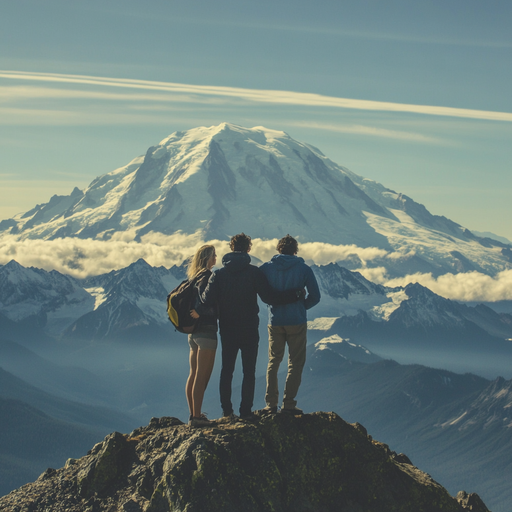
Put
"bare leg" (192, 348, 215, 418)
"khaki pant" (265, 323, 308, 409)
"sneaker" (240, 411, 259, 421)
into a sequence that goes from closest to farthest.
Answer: "sneaker" (240, 411, 259, 421), "bare leg" (192, 348, 215, 418), "khaki pant" (265, 323, 308, 409)

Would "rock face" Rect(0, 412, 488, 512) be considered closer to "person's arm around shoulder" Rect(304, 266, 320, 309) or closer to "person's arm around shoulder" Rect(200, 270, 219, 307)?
"person's arm around shoulder" Rect(304, 266, 320, 309)

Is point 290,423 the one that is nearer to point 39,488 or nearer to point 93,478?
point 93,478

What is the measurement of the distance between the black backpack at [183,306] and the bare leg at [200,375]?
845 millimetres

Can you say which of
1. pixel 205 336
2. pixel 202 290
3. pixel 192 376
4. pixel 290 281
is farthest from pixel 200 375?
pixel 290 281

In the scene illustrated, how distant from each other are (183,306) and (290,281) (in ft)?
10.5

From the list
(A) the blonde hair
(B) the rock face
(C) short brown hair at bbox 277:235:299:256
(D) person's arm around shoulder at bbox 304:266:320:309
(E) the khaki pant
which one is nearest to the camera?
(B) the rock face

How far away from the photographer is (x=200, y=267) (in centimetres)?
2183

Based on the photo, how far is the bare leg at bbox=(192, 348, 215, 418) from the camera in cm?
2162

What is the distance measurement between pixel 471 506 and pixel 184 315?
939cm

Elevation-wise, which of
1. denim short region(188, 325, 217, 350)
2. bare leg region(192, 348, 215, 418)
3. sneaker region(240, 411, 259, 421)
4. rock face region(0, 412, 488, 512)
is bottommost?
rock face region(0, 412, 488, 512)

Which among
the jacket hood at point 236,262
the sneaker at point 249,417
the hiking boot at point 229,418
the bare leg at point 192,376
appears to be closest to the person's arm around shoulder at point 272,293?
the jacket hood at point 236,262

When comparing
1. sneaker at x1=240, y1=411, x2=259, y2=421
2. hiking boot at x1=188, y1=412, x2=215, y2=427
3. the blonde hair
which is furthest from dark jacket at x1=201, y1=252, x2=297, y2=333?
hiking boot at x1=188, y1=412, x2=215, y2=427

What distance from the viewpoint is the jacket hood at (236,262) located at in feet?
70.1

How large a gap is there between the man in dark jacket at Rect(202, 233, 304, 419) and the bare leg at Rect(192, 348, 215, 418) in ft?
1.80
